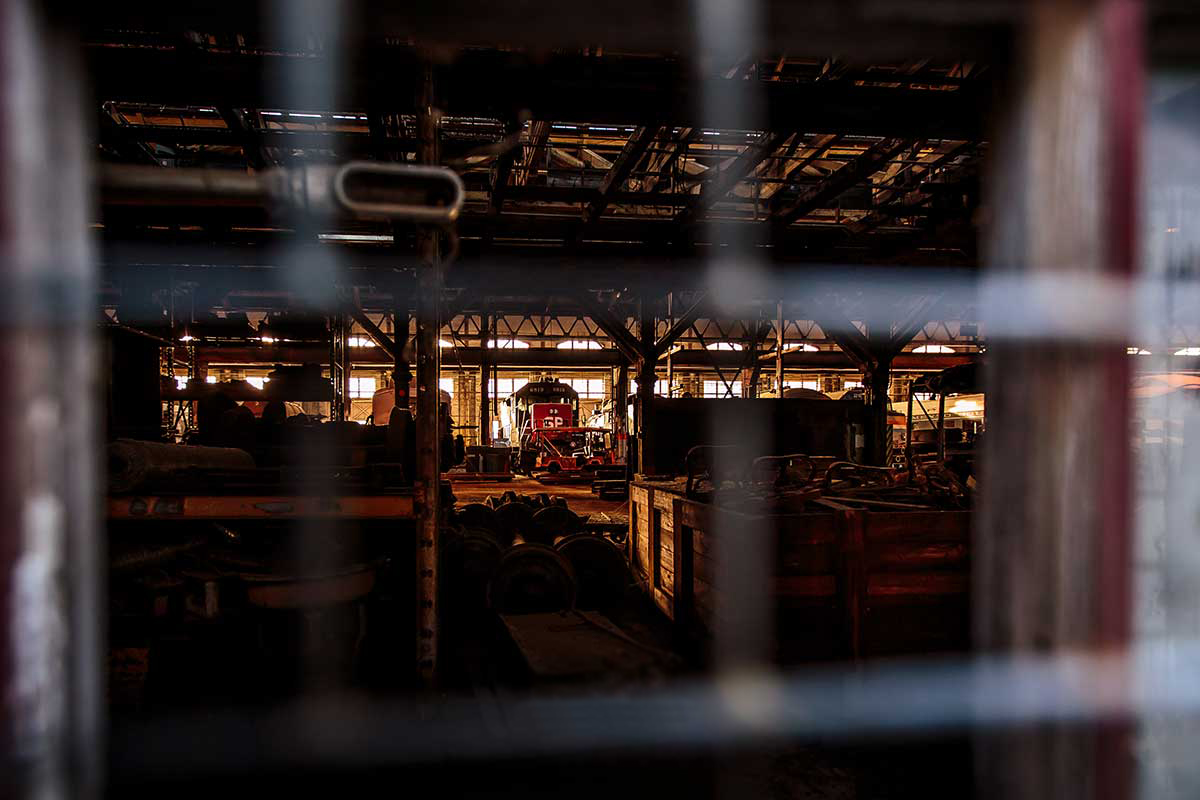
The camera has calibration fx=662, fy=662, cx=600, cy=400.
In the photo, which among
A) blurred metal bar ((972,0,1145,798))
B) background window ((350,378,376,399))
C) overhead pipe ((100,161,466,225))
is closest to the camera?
blurred metal bar ((972,0,1145,798))

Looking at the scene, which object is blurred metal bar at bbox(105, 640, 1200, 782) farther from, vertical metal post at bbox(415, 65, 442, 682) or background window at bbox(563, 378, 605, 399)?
background window at bbox(563, 378, 605, 399)

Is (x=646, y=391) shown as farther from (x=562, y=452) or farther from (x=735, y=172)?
(x=562, y=452)

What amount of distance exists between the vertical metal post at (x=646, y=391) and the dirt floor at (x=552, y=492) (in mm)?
2193

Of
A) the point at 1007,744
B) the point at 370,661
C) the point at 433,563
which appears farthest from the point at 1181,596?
the point at 370,661

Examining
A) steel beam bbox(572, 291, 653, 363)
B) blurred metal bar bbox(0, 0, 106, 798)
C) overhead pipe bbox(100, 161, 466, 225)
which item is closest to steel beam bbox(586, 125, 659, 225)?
steel beam bbox(572, 291, 653, 363)

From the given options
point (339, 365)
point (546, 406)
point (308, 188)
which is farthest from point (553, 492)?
point (308, 188)

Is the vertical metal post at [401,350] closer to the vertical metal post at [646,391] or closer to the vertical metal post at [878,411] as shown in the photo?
the vertical metal post at [646,391]

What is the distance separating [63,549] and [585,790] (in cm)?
181

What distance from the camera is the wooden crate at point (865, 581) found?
420cm

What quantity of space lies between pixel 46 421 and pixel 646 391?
9102 millimetres

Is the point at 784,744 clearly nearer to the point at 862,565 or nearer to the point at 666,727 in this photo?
the point at 862,565

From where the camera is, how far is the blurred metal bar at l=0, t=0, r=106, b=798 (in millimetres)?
1110

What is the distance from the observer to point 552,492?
15.8 metres

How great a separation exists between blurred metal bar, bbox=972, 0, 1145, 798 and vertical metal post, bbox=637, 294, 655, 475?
310 inches
